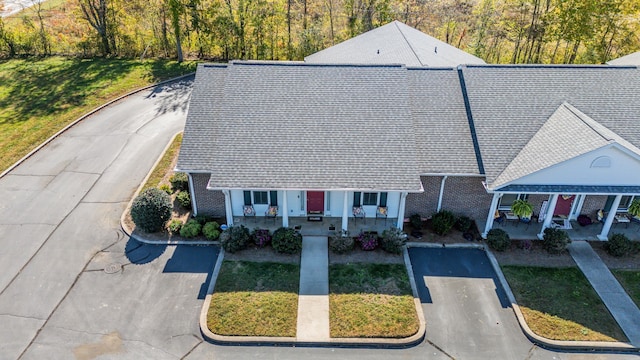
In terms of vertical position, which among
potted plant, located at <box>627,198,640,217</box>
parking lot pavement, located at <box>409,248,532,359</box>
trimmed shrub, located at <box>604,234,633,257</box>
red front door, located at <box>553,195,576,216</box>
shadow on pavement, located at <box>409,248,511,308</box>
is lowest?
parking lot pavement, located at <box>409,248,532,359</box>

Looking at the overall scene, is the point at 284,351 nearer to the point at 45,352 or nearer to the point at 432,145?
the point at 45,352

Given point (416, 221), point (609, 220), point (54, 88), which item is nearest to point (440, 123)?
point (416, 221)

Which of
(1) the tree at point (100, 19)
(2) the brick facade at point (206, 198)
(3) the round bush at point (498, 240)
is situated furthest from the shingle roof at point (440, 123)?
(1) the tree at point (100, 19)

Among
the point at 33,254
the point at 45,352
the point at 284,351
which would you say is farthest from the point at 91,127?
the point at 284,351

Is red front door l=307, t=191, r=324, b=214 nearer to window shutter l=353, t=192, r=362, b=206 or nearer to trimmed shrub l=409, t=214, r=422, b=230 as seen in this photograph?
window shutter l=353, t=192, r=362, b=206

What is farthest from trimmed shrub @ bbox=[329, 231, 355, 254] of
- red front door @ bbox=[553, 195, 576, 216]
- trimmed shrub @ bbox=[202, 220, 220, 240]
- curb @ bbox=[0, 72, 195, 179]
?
curb @ bbox=[0, 72, 195, 179]

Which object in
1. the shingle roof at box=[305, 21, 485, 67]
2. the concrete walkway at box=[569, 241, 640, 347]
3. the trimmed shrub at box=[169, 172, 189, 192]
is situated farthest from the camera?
the shingle roof at box=[305, 21, 485, 67]

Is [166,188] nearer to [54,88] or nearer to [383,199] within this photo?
[383,199]
